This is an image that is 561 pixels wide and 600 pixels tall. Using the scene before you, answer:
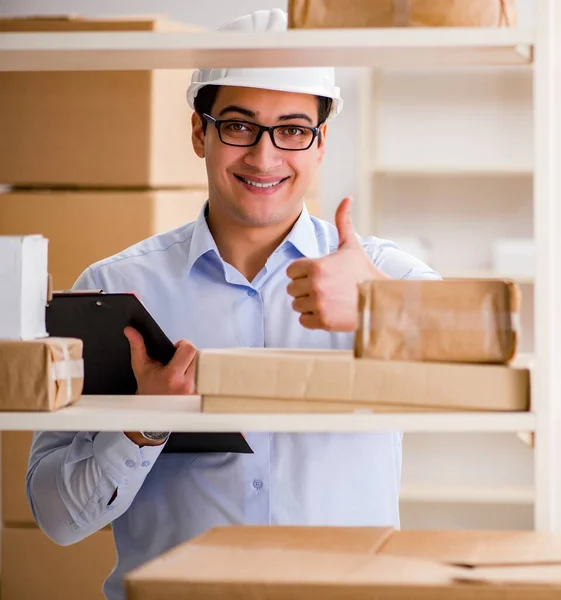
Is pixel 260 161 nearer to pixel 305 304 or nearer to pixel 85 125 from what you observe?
pixel 305 304

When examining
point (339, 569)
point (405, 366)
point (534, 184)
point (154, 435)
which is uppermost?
point (534, 184)

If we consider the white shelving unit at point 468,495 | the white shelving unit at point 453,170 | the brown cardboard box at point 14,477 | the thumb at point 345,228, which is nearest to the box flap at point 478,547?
the thumb at point 345,228

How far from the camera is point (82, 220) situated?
2.46m

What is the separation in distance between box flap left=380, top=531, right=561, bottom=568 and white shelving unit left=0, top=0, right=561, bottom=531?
64mm

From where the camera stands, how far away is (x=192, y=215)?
259 cm

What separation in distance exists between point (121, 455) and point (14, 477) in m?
1.19

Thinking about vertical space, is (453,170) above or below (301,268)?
above

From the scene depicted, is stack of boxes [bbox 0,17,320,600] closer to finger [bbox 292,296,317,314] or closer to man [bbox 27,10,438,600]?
man [bbox 27,10,438,600]

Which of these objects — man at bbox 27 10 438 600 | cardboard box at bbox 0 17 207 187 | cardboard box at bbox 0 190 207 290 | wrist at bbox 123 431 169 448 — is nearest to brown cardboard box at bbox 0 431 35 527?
cardboard box at bbox 0 190 207 290

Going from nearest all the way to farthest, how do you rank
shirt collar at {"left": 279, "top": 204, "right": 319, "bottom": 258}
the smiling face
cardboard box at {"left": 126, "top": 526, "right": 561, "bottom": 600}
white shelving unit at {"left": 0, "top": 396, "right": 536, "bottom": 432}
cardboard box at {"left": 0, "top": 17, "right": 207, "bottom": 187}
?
1. cardboard box at {"left": 126, "top": 526, "right": 561, "bottom": 600}
2. white shelving unit at {"left": 0, "top": 396, "right": 536, "bottom": 432}
3. the smiling face
4. shirt collar at {"left": 279, "top": 204, "right": 319, "bottom": 258}
5. cardboard box at {"left": 0, "top": 17, "right": 207, "bottom": 187}

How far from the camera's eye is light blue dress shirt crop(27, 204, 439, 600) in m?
1.58

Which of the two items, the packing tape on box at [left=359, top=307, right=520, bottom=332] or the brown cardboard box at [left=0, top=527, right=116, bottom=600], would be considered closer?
the packing tape on box at [left=359, top=307, right=520, bottom=332]

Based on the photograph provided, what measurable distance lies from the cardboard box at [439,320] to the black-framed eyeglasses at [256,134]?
1.90 ft

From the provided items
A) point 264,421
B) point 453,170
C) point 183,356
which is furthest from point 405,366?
point 453,170
